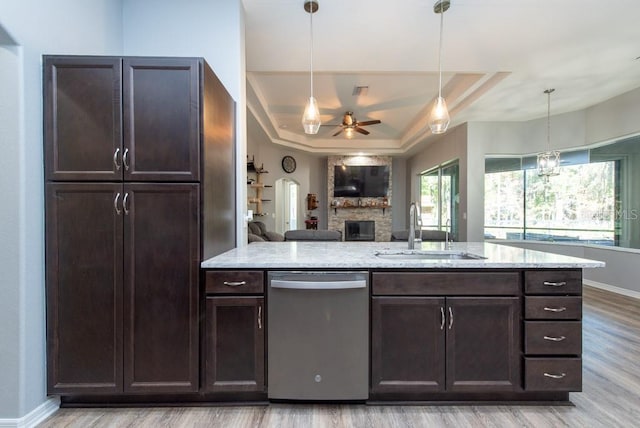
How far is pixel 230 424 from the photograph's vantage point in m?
1.75

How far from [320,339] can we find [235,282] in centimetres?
63

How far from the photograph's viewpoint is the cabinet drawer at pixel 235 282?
6.03ft

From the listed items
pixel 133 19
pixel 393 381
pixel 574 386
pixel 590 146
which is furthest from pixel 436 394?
pixel 590 146

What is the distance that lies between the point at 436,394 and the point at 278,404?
1.02 meters

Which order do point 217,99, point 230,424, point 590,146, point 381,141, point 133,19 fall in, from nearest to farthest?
point 230,424, point 217,99, point 133,19, point 590,146, point 381,141

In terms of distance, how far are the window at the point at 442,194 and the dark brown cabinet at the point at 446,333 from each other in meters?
4.25

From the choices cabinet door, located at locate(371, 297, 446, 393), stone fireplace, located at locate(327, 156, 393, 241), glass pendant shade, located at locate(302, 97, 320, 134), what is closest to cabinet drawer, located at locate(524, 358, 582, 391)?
cabinet door, located at locate(371, 297, 446, 393)

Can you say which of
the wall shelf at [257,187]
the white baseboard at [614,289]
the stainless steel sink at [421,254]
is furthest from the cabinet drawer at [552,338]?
the wall shelf at [257,187]

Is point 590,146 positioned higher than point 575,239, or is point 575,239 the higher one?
point 590,146

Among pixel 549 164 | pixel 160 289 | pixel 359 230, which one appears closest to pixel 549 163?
pixel 549 164

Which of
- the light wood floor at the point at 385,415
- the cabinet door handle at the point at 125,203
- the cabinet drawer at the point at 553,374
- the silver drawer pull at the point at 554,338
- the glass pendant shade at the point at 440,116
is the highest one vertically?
the glass pendant shade at the point at 440,116

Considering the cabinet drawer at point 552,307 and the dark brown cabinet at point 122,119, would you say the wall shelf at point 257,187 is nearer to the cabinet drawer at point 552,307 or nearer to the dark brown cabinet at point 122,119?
the dark brown cabinet at point 122,119

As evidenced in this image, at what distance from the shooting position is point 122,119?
1798 millimetres

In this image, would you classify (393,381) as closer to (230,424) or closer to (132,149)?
(230,424)
